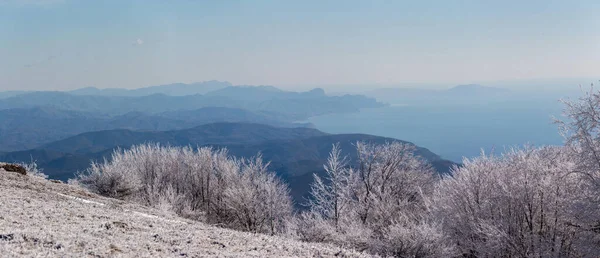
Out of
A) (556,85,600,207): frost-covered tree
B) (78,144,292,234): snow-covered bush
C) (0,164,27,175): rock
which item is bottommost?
(78,144,292,234): snow-covered bush

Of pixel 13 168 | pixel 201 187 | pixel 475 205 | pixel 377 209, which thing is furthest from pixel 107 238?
pixel 201 187

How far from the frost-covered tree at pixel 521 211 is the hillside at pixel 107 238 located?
499 inches

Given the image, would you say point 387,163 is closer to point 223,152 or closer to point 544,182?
point 544,182

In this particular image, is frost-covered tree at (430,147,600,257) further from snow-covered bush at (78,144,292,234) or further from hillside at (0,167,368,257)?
snow-covered bush at (78,144,292,234)

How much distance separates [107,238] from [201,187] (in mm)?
35055

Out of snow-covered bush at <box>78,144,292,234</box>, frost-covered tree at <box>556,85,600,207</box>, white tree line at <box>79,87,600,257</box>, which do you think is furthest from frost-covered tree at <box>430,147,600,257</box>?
snow-covered bush at <box>78,144,292,234</box>

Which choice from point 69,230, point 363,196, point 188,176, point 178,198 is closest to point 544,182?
point 363,196

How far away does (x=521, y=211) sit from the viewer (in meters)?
21.8

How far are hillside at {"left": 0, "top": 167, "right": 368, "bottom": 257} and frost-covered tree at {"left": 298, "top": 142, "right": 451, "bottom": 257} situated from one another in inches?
328

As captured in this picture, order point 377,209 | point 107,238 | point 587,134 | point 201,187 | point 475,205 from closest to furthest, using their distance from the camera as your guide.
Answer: point 107,238, point 587,134, point 475,205, point 377,209, point 201,187

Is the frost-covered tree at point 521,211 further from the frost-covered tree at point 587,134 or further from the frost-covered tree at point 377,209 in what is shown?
the frost-covered tree at point 377,209

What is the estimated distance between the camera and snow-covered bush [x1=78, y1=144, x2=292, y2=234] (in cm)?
3381

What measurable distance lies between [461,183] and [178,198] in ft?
88.3

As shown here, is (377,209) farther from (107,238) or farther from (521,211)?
(107,238)
